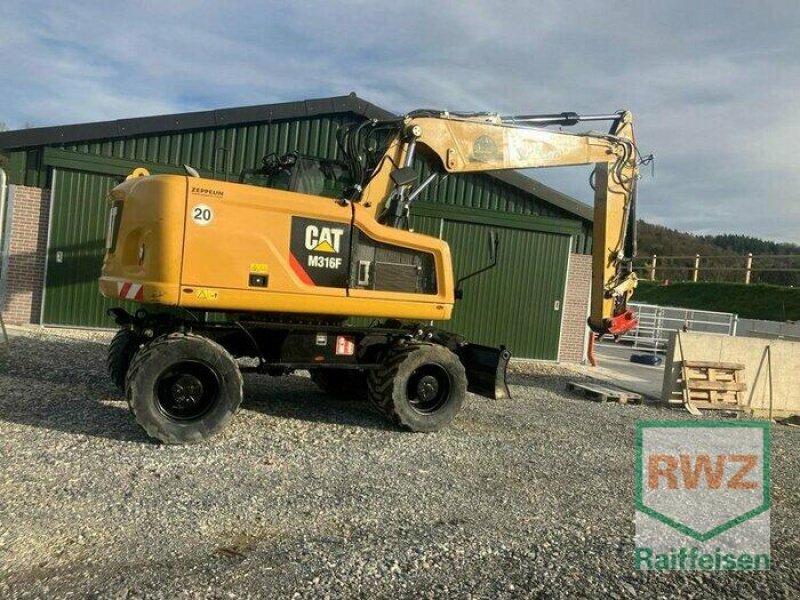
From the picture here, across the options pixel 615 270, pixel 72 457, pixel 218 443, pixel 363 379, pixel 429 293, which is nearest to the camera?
pixel 72 457

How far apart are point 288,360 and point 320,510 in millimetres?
2445

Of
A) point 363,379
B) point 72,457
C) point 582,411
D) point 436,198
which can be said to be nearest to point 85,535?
point 72,457

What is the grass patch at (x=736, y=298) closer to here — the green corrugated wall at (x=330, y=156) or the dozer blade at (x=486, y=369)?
the green corrugated wall at (x=330, y=156)

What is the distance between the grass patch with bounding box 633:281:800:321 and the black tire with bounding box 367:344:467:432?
2028cm

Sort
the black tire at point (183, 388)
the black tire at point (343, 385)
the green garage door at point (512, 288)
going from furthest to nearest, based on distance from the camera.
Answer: the green garage door at point (512, 288)
the black tire at point (343, 385)
the black tire at point (183, 388)

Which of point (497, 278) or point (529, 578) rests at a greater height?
point (497, 278)

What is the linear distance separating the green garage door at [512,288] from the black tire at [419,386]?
6.99 metres

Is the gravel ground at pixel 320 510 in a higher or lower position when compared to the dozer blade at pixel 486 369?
lower

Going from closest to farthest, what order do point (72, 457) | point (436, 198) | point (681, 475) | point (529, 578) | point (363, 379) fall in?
1. point (529, 578)
2. point (72, 457)
3. point (681, 475)
4. point (363, 379)
5. point (436, 198)

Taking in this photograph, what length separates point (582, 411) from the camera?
9.84m

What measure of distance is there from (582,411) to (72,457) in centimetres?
695

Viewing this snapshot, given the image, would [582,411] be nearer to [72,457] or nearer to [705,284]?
[72,457]

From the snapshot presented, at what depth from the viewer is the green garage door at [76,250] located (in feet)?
40.9

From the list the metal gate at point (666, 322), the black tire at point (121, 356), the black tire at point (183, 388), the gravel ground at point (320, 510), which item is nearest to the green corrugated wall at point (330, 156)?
the black tire at point (121, 356)
